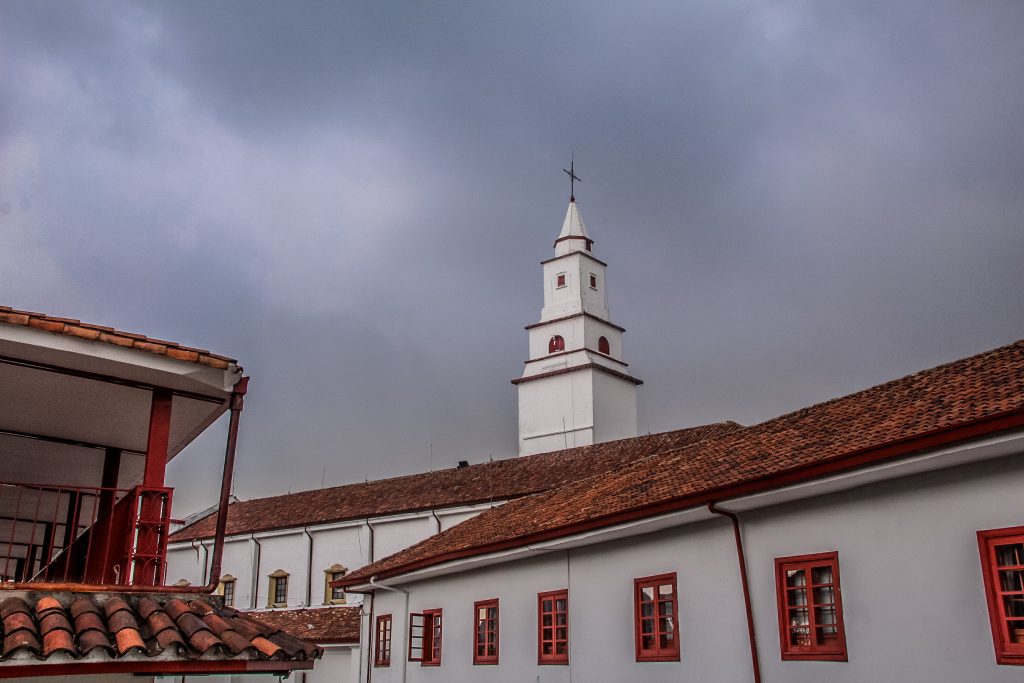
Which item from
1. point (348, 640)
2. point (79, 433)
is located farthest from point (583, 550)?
point (348, 640)

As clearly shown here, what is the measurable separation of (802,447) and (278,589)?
90.0 feet

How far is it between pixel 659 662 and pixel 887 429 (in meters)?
5.09

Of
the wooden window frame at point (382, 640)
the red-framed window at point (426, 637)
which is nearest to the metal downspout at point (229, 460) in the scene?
the red-framed window at point (426, 637)

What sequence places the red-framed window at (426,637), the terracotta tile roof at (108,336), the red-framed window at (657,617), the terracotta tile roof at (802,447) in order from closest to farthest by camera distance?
1. the terracotta tile roof at (108,336)
2. the terracotta tile roof at (802,447)
3. the red-framed window at (657,617)
4. the red-framed window at (426,637)

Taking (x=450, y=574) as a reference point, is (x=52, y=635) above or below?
below

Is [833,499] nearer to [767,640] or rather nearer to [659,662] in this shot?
[767,640]

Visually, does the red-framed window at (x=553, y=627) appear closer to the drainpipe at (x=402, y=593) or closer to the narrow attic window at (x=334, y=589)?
the drainpipe at (x=402, y=593)

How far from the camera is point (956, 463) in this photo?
1049 cm

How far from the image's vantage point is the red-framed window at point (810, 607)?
1169 cm

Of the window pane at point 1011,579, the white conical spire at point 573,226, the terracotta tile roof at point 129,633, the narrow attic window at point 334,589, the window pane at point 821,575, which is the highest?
the white conical spire at point 573,226

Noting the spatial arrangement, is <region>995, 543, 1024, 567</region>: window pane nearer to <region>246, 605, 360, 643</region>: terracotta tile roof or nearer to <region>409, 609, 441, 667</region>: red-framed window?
<region>409, 609, 441, 667</region>: red-framed window

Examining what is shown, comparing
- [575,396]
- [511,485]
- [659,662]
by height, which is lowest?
[659,662]

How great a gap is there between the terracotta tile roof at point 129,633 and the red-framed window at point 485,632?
36.3 feet

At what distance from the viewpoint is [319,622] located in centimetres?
3139
